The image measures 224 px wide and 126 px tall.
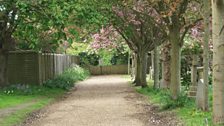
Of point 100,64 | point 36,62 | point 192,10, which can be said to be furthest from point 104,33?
point 100,64

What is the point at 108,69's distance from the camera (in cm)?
6400

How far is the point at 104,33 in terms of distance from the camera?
117 feet

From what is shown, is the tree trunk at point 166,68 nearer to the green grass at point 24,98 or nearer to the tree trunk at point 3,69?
the green grass at point 24,98

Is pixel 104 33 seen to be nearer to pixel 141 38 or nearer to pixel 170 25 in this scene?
pixel 141 38

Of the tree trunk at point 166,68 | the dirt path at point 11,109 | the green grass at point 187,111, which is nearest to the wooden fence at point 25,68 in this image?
the tree trunk at point 166,68

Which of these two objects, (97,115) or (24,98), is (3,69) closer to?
(24,98)

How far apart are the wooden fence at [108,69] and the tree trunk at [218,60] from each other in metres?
52.6

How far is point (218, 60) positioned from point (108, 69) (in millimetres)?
52884

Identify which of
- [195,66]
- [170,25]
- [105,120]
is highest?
[170,25]

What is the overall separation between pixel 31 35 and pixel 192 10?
28.0 feet

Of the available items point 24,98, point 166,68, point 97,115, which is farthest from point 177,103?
point 166,68

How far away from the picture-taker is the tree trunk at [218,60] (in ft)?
36.1

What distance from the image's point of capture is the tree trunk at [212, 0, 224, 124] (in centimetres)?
1099

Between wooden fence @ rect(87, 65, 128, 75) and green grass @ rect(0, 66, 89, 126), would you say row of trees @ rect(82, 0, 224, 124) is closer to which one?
green grass @ rect(0, 66, 89, 126)
